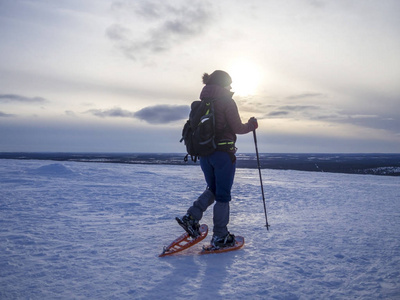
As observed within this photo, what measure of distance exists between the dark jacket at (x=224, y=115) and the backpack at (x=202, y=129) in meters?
0.09

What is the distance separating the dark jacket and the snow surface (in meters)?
1.51

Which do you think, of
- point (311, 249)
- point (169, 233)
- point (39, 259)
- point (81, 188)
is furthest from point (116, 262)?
point (81, 188)

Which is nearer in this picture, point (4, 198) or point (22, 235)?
point (22, 235)

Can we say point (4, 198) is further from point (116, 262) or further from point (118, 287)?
point (118, 287)

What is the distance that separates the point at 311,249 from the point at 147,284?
213 cm

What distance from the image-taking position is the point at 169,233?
13.3 feet

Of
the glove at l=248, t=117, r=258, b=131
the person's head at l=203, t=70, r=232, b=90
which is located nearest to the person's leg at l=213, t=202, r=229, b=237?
the glove at l=248, t=117, r=258, b=131

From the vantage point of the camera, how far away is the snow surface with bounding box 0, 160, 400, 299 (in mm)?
2355

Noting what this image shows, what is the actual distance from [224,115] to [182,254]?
5.97 ft

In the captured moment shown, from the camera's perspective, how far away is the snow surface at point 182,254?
2.36 metres

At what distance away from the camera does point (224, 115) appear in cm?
344

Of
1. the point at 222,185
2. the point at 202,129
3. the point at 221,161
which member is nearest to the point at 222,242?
the point at 222,185

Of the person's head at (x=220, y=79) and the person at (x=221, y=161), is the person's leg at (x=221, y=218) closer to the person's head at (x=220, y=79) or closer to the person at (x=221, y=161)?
the person at (x=221, y=161)

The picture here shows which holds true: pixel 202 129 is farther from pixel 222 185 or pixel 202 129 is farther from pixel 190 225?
pixel 190 225
